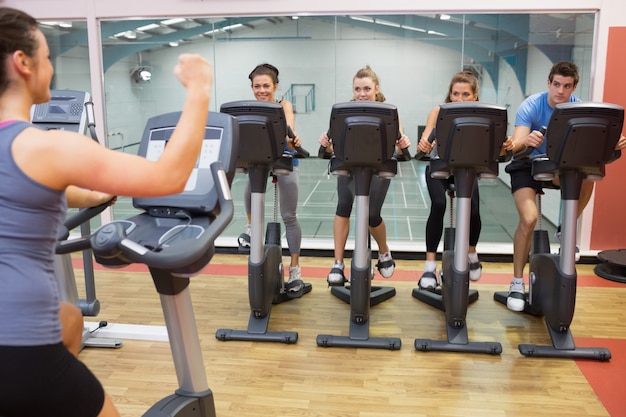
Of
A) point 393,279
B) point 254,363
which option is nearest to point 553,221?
point 393,279

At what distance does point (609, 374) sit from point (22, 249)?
308cm

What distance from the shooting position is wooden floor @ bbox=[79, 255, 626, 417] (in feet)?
9.79

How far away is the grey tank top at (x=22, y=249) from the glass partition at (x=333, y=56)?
4.36 meters

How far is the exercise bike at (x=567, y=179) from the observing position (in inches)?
126

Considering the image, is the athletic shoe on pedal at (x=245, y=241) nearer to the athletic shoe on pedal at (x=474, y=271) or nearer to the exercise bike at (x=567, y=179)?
the athletic shoe on pedal at (x=474, y=271)

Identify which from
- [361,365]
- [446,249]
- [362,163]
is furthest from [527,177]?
[361,365]

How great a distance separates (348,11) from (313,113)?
954mm

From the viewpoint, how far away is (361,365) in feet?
11.3

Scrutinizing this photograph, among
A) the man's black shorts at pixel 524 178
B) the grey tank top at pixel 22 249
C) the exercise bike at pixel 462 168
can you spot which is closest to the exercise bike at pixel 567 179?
the exercise bike at pixel 462 168

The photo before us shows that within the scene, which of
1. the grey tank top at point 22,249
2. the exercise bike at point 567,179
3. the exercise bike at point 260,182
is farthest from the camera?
the exercise bike at point 260,182

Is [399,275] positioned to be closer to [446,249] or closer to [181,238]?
[446,249]

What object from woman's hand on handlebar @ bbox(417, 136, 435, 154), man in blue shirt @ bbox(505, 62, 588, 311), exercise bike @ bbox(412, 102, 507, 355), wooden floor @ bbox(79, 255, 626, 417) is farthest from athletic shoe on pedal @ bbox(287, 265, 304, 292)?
man in blue shirt @ bbox(505, 62, 588, 311)

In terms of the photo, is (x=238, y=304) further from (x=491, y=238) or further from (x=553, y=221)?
(x=553, y=221)

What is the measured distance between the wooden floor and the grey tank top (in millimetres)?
1707
